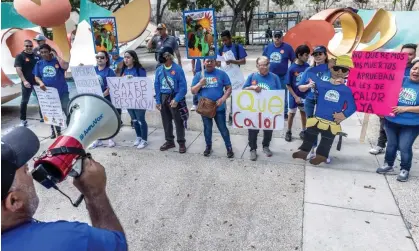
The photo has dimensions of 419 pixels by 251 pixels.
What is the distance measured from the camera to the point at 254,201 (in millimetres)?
3666

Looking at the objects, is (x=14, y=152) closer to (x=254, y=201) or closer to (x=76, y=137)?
(x=76, y=137)

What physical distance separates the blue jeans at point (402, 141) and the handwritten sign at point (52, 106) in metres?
5.12

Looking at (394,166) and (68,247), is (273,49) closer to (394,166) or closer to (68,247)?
(394,166)

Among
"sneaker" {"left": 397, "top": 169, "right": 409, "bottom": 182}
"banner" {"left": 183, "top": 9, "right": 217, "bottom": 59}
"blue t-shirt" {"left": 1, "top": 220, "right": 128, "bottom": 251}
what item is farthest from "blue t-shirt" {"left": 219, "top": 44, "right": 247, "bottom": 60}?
"blue t-shirt" {"left": 1, "top": 220, "right": 128, "bottom": 251}

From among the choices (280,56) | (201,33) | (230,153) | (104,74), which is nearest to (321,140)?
(230,153)

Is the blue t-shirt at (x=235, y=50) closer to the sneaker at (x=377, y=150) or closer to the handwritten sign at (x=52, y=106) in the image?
the sneaker at (x=377, y=150)

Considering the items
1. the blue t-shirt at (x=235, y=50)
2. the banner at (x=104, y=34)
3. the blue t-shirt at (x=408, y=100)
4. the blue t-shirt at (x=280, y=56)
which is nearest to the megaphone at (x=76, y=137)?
the blue t-shirt at (x=408, y=100)

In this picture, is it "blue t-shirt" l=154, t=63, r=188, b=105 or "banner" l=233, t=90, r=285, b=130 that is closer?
"banner" l=233, t=90, r=285, b=130

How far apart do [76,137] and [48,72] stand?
4.42 meters

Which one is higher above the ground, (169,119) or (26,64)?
(26,64)

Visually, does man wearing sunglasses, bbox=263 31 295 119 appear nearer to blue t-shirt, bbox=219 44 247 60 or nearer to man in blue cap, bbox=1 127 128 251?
blue t-shirt, bbox=219 44 247 60

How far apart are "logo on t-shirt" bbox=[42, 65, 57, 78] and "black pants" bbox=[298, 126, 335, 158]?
4.48m

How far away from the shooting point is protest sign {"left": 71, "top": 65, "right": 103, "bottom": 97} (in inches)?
205

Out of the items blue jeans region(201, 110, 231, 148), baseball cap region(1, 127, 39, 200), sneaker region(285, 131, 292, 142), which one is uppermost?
baseball cap region(1, 127, 39, 200)
